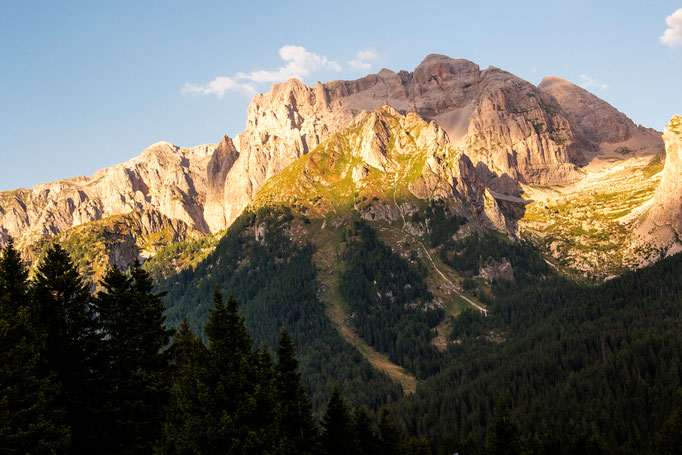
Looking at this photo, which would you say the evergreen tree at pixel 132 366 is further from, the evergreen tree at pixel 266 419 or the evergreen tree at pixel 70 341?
the evergreen tree at pixel 266 419

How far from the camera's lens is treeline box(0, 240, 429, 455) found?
36.0m

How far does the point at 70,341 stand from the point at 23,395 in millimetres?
9035

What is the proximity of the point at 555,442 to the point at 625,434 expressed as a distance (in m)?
31.4

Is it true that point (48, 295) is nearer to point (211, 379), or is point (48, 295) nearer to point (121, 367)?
point (121, 367)

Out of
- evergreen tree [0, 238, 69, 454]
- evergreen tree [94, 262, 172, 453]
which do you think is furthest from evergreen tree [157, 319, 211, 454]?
evergreen tree [0, 238, 69, 454]

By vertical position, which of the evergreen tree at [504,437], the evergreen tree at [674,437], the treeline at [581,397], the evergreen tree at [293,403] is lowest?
the treeline at [581,397]

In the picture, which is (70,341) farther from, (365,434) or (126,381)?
(365,434)

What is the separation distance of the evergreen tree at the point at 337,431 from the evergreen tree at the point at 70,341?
25.1 metres

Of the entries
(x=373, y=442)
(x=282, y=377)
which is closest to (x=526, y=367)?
(x=373, y=442)

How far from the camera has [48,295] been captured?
150ft

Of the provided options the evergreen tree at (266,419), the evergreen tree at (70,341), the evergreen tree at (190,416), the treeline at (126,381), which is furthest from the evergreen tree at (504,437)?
the evergreen tree at (70,341)

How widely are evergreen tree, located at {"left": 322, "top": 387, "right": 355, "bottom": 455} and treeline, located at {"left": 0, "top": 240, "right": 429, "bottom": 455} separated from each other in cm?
21

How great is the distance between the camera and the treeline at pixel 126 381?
36.0 metres

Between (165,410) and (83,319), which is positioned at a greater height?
(83,319)
